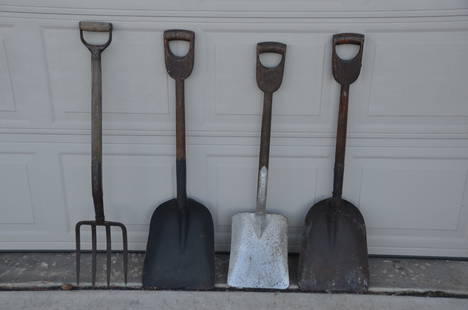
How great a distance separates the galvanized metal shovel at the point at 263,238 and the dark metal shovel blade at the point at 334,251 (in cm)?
11

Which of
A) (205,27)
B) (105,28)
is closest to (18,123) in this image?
(105,28)

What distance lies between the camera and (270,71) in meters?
1.85

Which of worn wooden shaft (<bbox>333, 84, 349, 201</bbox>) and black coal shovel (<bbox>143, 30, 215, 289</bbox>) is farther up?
worn wooden shaft (<bbox>333, 84, 349, 201</bbox>)

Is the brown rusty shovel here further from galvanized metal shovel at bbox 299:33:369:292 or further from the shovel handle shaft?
galvanized metal shovel at bbox 299:33:369:292

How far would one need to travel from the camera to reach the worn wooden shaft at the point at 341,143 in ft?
6.17

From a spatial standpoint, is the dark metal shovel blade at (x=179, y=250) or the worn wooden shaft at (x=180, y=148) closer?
the worn wooden shaft at (x=180, y=148)

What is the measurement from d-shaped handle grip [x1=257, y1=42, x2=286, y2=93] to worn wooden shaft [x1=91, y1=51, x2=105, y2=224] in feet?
2.33

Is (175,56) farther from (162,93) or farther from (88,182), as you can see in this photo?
(88,182)

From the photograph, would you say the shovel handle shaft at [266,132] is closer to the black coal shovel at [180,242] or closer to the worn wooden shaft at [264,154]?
the worn wooden shaft at [264,154]

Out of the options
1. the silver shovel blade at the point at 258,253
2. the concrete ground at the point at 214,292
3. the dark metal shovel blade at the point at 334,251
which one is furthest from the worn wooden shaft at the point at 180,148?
the dark metal shovel blade at the point at 334,251

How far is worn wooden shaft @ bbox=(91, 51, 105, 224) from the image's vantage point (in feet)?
5.93

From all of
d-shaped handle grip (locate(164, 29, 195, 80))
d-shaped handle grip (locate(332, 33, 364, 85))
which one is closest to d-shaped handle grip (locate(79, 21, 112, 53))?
d-shaped handle grip (locate(164, 29, 195, 80))

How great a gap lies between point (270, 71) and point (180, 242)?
931 millimetres

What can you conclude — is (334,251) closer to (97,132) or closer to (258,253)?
(258,253)
